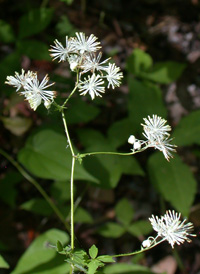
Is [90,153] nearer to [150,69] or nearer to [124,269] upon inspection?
[124,269]

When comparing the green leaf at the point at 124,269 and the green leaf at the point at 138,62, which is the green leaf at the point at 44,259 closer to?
the green leaf at the point at 124,269

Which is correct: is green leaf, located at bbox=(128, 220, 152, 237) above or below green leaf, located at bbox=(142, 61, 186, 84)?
below

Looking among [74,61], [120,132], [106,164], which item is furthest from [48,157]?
[74,61]

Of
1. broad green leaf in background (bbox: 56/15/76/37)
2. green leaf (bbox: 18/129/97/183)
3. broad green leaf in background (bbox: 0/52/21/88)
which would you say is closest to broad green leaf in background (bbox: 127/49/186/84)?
broad green leaf in background (bbox: 56/15/76/37)

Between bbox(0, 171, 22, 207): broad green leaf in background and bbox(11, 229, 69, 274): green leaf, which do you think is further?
bbox(0, 171, 22, 207): broad green leaf in background

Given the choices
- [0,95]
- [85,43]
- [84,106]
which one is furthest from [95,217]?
[85,43]

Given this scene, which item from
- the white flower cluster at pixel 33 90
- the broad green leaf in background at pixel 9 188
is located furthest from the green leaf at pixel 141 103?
the white flower cluster at pixel 33 90

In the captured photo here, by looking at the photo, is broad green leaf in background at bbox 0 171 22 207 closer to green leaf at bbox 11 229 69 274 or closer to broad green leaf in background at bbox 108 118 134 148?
green leaf at bbox 11 229 69 274
